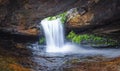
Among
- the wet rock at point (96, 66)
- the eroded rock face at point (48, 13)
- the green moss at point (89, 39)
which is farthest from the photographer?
the green moss at point (89, 39)

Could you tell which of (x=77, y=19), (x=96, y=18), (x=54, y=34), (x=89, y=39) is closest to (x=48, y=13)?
(x=77, y=19)

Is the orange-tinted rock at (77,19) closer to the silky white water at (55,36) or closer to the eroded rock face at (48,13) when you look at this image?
the eroded rock face at (48,13)

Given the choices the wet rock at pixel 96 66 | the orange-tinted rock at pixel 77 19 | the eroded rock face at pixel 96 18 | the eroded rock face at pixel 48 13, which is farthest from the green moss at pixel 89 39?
the wet rock at pixel 96 66

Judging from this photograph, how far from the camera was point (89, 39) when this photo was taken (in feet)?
62.3

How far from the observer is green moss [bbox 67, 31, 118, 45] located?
18781mm

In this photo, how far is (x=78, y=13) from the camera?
59.3ft

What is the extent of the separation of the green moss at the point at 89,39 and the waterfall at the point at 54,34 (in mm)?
819

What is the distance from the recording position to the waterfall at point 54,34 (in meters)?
18.3

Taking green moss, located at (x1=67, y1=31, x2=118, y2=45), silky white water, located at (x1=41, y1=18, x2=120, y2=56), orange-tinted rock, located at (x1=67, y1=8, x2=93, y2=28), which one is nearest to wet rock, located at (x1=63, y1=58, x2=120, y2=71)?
silky white water, located at (x1=41, y1=18, x2=120, y2=56)

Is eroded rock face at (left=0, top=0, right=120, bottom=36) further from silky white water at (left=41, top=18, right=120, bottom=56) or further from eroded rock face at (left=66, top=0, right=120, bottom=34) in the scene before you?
silky white water at (left=41, top=18, right=120, bottom=56)

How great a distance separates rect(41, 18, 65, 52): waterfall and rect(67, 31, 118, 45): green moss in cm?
82

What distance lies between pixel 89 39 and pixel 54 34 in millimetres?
2627

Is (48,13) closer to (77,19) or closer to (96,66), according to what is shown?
(77,19)

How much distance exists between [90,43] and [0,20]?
25.9ft
